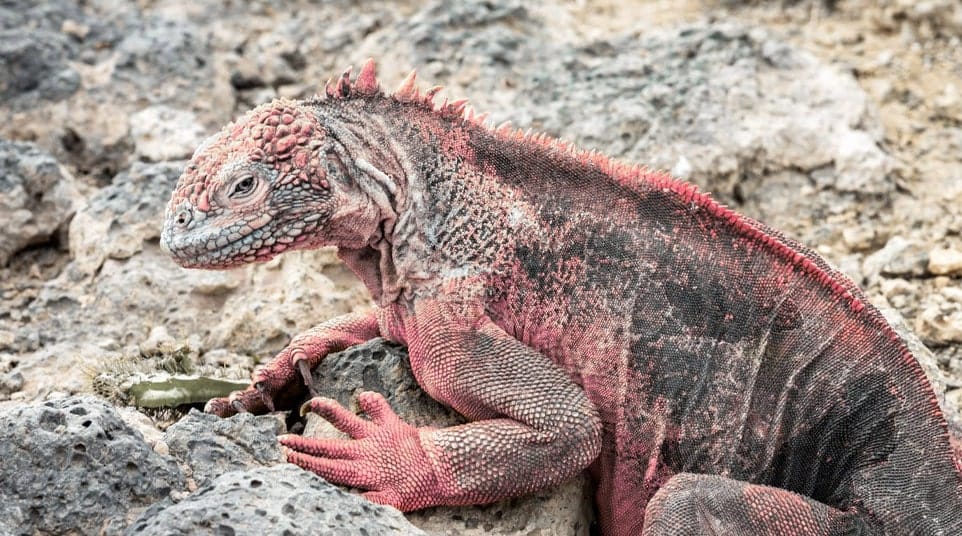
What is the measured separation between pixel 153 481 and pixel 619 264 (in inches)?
84.7

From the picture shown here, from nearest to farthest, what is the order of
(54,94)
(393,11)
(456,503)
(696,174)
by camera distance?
(456,503) < (696,174) < (54,94) < (393,11)

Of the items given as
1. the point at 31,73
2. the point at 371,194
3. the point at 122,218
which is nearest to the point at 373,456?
the point at 371,194

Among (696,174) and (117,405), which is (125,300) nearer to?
(117,405)

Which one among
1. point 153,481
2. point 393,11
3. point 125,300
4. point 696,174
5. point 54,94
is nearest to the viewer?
point 153,481

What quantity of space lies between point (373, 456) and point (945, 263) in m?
3.91

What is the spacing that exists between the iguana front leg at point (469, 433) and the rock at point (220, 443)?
115 mm

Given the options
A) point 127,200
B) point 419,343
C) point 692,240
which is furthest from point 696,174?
point 127,200

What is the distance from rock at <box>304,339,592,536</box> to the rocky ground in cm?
1

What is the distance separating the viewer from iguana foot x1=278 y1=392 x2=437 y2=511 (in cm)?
468

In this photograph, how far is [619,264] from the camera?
5039mm

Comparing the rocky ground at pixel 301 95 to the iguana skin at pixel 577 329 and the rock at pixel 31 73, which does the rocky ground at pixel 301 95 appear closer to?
the rock at pixel 31 73

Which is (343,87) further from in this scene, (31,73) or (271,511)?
(31,73)

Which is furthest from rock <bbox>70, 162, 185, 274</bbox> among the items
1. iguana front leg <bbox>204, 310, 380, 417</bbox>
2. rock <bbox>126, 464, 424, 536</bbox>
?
rock <bbox>126, 464, 424, 536</bbox>

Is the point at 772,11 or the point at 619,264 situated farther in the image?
the point at 772,11
